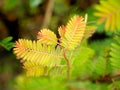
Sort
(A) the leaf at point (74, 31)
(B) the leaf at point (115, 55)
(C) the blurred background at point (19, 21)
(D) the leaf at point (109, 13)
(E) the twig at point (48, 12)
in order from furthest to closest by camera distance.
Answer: (C) the blurred background at point (19, 21) < (E) the twig at point (48, 12) < (B) the leaf at point (115, 55) < (A) the leaf at point (74, 31) < (D) the leaf at point (109, 13)

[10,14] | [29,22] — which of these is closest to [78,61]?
[29,22]

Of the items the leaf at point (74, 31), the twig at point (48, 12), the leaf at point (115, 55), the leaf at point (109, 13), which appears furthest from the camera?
the twig at point (48, 12)

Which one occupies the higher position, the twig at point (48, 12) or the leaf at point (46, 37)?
the twig at point (48, 12)

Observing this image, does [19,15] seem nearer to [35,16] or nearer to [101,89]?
[35,16]

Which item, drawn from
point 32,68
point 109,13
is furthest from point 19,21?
point 109,13

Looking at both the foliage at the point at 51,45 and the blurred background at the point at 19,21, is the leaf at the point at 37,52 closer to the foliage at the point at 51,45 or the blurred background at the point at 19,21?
the foliage at the point at 51,45

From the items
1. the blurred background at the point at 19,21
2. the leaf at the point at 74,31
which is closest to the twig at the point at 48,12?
the blurred background at the point at 19,21
